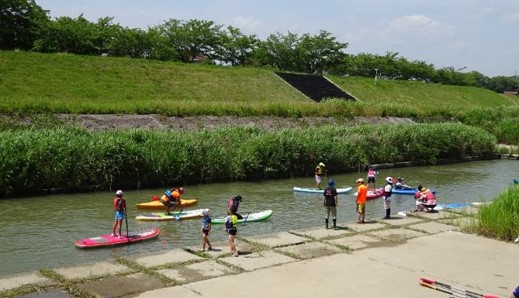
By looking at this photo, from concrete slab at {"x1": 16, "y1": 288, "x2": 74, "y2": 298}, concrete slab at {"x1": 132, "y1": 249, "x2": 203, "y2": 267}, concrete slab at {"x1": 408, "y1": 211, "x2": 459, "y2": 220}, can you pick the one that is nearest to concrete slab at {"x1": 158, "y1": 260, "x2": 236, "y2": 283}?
concrete slab at {"x1": 132, "y1": 249, "x2": 203, "y2": 267}

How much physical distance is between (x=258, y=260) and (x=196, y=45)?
4560 cm

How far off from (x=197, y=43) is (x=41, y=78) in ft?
73.6

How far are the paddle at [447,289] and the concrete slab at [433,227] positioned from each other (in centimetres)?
506

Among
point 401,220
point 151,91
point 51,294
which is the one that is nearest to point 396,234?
point 401,220

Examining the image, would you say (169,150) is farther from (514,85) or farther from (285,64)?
(514,85)

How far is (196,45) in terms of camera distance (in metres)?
54.9

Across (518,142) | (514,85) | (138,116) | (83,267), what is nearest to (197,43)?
(138,116)

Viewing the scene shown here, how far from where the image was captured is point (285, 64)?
6284 cm

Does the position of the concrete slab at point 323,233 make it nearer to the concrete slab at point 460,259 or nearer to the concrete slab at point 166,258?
the concrete slab at point 460,259

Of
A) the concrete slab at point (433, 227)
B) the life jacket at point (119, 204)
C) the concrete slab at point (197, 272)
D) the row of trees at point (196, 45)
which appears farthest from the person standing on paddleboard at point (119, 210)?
the row of trees at point (196, 45)

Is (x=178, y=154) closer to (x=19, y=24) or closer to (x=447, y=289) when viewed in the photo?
(x=447, y=289)

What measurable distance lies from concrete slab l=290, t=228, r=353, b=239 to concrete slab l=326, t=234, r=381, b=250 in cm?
40

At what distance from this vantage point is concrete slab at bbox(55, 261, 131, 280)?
10.5 metres

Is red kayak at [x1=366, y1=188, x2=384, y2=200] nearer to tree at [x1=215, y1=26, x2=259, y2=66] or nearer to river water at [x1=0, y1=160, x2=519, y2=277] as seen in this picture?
river water at [x1=0, y1=160, x2=519, y2=277]
